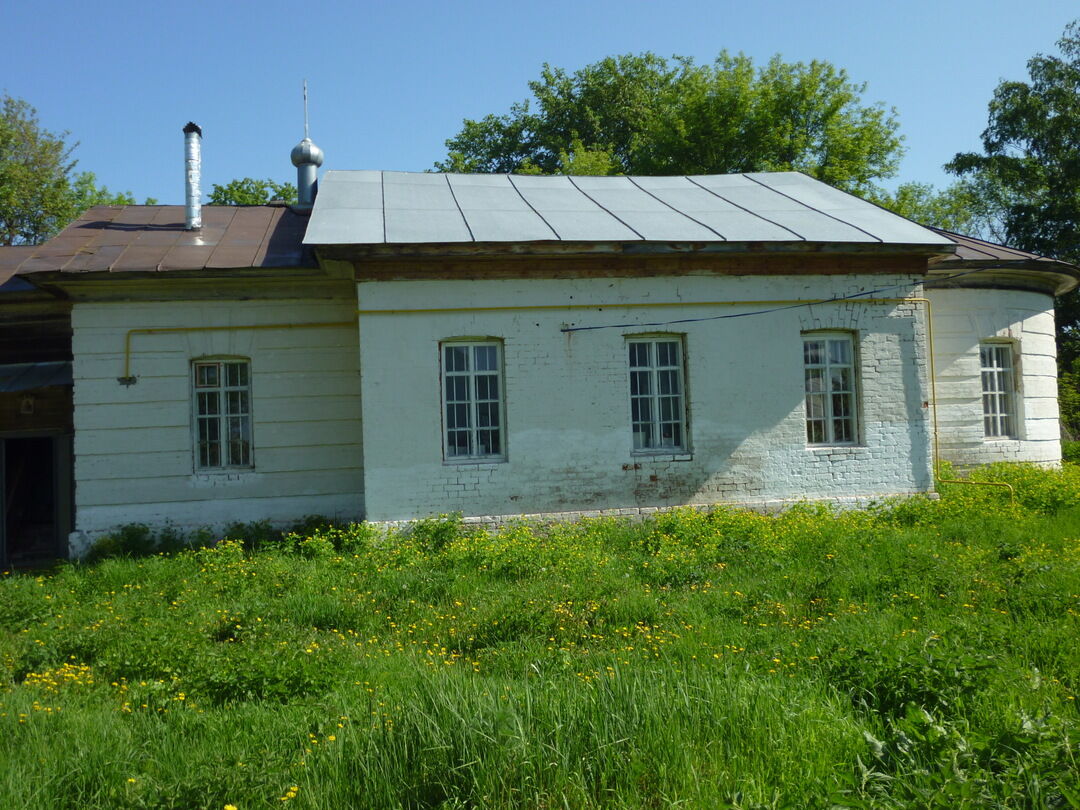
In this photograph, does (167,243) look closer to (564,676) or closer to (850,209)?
(564,676)

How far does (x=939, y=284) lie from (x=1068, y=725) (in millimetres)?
10725

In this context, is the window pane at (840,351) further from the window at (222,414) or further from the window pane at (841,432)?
the window at (222,414)

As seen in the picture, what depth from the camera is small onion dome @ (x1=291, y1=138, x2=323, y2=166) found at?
16.3m

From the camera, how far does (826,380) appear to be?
1125 cm

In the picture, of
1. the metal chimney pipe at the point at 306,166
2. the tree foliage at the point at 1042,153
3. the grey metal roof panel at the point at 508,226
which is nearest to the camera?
the grey metal roof panel at the point at 508,226

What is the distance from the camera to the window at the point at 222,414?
1120cm

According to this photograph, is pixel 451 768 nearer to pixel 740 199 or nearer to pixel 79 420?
pixel 79 420

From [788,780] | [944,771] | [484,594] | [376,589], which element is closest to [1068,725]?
[944,771]

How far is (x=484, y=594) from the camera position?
723 cm

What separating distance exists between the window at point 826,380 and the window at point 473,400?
435 centimetres

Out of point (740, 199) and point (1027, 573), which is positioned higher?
point (740, 199)

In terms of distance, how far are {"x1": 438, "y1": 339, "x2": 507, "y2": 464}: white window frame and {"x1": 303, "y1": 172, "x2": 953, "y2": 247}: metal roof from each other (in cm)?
142

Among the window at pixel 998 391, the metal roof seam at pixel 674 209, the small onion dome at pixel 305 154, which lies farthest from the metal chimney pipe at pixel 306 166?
the window at pixel 998 391

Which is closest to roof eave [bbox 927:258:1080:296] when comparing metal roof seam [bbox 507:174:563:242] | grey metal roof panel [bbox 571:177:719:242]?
grey metal roof panel [bbox 571:177:719:242]
